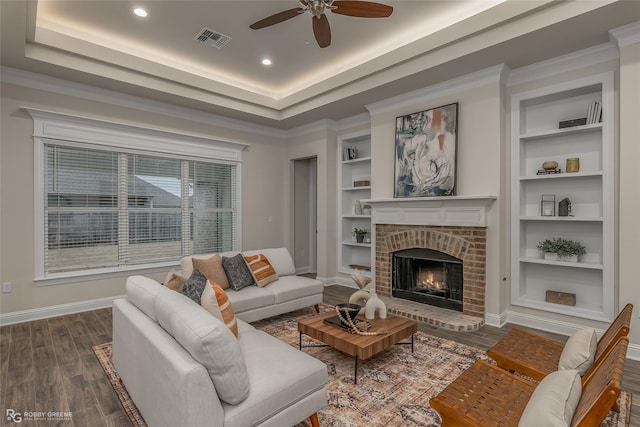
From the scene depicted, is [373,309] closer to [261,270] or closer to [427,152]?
[261,270]

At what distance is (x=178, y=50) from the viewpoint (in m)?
4.18

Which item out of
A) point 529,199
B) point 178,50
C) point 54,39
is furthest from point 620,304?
point 54,39

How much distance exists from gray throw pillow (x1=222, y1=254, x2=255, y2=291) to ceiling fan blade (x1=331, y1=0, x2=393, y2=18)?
2795 mm

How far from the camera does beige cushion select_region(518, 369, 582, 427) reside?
120 cm

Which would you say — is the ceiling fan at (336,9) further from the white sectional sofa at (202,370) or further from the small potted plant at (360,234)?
the small potted plant at (360,234)

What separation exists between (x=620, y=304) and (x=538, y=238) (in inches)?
41.1

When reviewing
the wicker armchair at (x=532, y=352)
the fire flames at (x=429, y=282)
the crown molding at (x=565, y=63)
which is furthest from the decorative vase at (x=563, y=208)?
the wicker armchair at (x=532, y=352)

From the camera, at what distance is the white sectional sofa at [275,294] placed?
3449 millimetres

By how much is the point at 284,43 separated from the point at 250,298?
121 inches

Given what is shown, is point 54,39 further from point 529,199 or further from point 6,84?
point 529,199

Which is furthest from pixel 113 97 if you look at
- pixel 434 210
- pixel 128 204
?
pixel 434 210

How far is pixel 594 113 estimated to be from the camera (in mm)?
3406

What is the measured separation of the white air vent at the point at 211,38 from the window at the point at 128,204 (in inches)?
66.2

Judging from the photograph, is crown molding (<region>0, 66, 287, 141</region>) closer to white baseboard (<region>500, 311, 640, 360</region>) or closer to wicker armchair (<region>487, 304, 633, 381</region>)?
white baseboard (<region>500, 311, 640, 360</region>)
